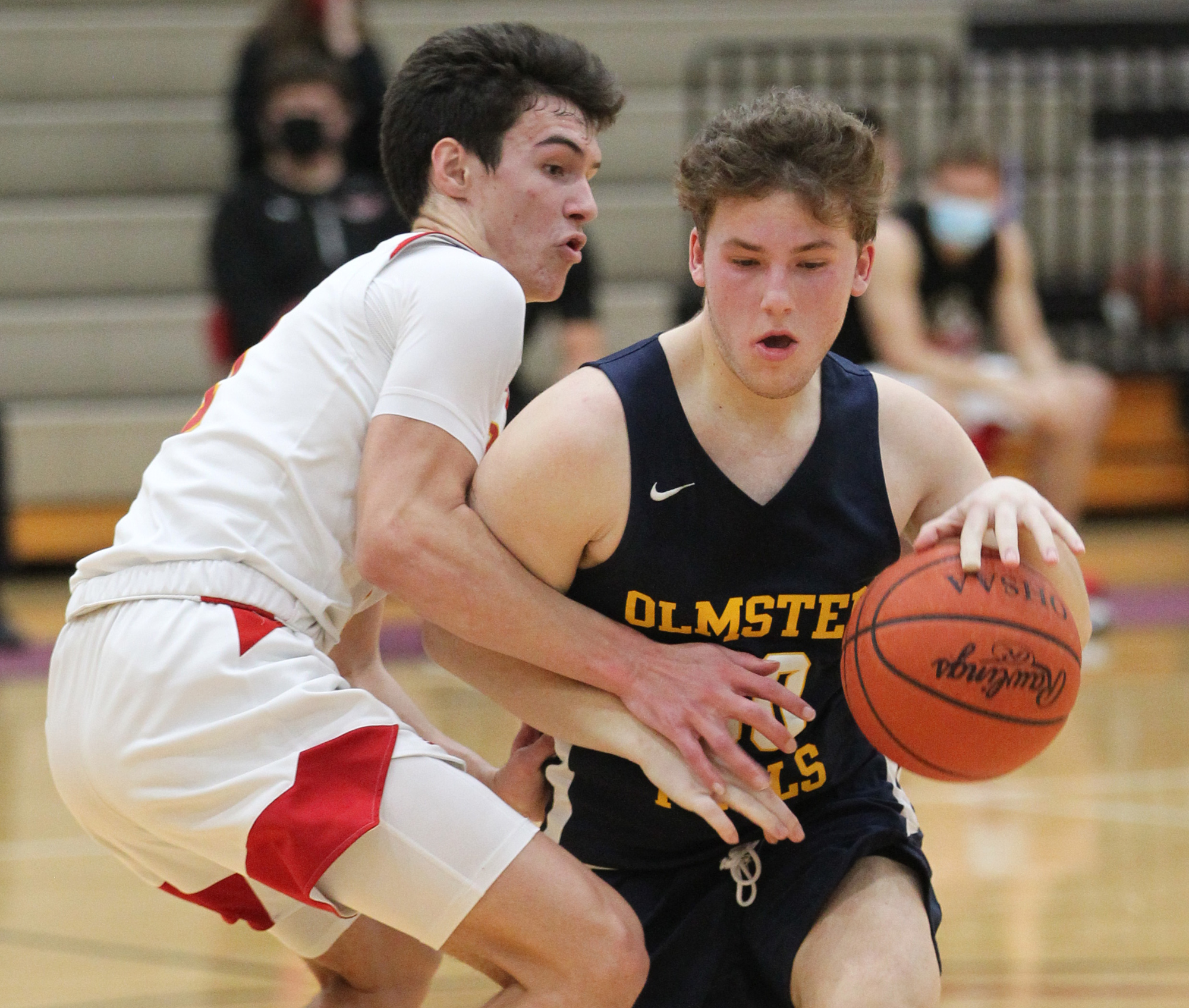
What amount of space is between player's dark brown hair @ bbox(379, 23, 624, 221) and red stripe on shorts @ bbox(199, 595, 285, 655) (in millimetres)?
846

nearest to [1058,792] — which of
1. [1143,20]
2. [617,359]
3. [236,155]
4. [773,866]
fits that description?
[773,866]

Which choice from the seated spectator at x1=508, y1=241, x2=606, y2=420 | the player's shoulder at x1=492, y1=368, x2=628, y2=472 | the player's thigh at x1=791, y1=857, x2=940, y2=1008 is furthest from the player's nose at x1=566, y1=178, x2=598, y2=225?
the seated spectator at x1=508, y1=241, x2=606, y2=420

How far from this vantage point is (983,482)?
9.20ft

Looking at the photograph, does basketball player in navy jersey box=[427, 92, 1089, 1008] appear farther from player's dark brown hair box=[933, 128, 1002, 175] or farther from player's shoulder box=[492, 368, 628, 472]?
player's dark brown hair box=[933, 128, 1002, 175]

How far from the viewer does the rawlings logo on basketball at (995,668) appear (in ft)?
8.39

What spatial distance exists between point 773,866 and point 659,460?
2.31 ft

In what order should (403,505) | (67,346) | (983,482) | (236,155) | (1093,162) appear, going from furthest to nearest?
(1093,162), (67,346), (236,155), (983,482), (403,505)

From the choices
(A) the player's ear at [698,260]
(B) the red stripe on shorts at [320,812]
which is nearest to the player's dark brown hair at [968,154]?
(A) the player's ear at [698,260]

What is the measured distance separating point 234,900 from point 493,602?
0.73 meters

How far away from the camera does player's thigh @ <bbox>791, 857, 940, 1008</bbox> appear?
2576 mm

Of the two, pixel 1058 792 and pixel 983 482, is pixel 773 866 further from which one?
pixel 1058 792

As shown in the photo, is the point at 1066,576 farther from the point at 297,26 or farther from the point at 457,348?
the point at 297,26

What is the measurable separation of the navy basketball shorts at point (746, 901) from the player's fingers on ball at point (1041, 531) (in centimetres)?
56

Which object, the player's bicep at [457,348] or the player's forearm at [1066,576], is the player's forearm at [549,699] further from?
the player's forearm at [1066,576]
